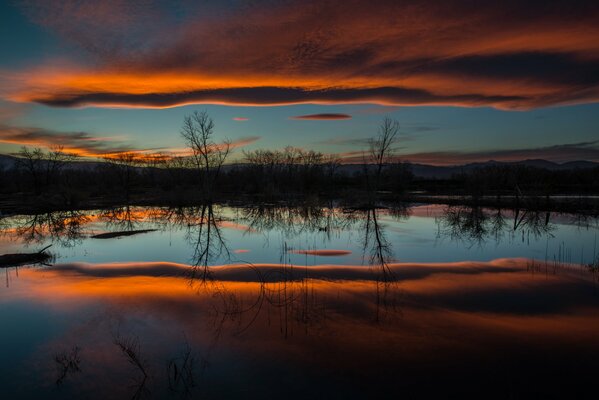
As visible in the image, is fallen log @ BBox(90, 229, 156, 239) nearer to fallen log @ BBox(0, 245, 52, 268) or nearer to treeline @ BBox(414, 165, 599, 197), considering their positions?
fallen log @ BBox(0, 245, 52, 268)

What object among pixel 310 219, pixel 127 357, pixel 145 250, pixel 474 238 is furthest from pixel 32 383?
pixel 310 219

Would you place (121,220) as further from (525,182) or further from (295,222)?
(525,182)

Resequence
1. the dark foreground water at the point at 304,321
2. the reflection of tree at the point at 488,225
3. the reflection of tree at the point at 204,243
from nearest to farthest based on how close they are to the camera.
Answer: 1. the dark foreground water at the point at 304,321
2. the reflection of tree at the point at 204,243
3. the reflection of tree at the point at 488,225

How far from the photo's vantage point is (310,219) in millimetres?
26141

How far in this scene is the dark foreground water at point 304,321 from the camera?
5.66 metres

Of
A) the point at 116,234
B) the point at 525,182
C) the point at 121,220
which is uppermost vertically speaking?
the point at 525,182

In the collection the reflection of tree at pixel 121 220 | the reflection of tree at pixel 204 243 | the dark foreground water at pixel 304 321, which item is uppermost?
the reflection of tree at pixel 121 220

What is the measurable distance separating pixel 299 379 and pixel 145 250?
12173 mm

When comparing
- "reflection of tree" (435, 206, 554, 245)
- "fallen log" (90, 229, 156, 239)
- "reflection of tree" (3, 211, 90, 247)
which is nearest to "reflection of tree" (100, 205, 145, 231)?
"fallen log" (90, 229, 156, 239)

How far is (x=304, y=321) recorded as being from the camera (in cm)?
795

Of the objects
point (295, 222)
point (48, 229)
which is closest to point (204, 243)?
point (295, 222)

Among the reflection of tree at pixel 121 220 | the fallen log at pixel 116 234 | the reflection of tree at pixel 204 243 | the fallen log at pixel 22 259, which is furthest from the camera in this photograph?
the reflection of tree at pixel 121 220

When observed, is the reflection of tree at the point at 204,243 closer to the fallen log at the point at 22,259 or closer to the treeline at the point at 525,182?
the fallen log at the point at 22,259

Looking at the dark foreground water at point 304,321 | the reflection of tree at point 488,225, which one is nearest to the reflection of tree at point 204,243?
the dark foreground water at point 304,321
